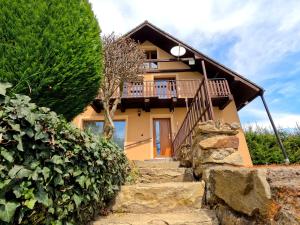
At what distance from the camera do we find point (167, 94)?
32.3 ft

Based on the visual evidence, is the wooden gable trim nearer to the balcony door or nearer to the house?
the house

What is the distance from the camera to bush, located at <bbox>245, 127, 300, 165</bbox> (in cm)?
962

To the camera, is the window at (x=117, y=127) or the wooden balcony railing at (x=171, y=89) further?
the window at (x=117, y=127)

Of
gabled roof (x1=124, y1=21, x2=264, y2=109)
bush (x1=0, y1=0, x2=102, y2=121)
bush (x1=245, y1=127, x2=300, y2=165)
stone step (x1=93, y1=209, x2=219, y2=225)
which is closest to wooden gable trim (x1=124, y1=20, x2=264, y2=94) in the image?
gabled roof (x1=124, y1=21, x2=264, y2=109)

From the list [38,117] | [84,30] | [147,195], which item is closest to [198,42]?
[84,30]

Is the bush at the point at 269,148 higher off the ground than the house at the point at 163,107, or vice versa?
the house at the point at 163,107

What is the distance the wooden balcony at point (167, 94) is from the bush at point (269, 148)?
7.98ft

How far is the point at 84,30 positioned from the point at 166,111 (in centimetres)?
755

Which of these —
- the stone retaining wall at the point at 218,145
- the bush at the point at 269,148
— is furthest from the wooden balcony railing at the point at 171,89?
the stone retaining wall at the point at 218,145

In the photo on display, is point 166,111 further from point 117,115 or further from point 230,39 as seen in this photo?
point 230,39

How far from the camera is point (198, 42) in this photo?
39.3 ft

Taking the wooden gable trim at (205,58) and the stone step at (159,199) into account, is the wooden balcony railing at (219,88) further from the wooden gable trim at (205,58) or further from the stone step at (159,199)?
the stone step at (159,199)

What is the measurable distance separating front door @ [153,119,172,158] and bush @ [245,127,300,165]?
381 centimetres

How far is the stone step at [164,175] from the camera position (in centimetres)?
342
